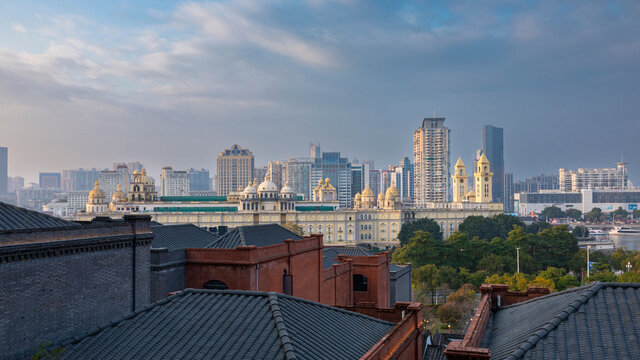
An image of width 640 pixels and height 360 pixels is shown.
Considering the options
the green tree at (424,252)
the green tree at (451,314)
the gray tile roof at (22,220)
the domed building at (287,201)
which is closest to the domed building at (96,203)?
the domed building at (287,201)

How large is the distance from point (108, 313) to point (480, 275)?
2345 inches

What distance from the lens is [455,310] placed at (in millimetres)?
52906

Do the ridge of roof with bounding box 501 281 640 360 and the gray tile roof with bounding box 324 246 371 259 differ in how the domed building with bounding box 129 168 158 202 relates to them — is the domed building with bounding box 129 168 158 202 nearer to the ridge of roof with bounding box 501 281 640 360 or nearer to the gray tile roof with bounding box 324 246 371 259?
the gray tile roof with bounding box 324 246 371 259

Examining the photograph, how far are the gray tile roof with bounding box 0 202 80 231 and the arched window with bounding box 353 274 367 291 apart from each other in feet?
92.0

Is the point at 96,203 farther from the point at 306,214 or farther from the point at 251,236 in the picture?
the point at 251,236

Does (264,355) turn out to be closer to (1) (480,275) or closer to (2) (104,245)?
(2) (104,245)

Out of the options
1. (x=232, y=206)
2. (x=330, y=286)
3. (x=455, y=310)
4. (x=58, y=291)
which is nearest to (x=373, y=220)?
(x=232, y=206)

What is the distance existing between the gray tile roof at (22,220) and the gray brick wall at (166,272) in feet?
30.7

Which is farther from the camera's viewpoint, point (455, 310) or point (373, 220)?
point (373, 220)

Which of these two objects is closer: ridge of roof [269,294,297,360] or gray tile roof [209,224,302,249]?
ridge of roof [269,294,297,360]

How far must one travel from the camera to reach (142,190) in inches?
6649

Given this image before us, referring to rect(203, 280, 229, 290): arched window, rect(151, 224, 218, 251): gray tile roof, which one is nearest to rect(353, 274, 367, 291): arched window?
rect(151, 224, 218, 251): gray tile roof

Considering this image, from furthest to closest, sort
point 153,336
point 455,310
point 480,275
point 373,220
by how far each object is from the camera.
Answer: point 373,220 → point 480,275 → point 455,310 → point 153,336

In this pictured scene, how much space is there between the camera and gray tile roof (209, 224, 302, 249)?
32.1 m
